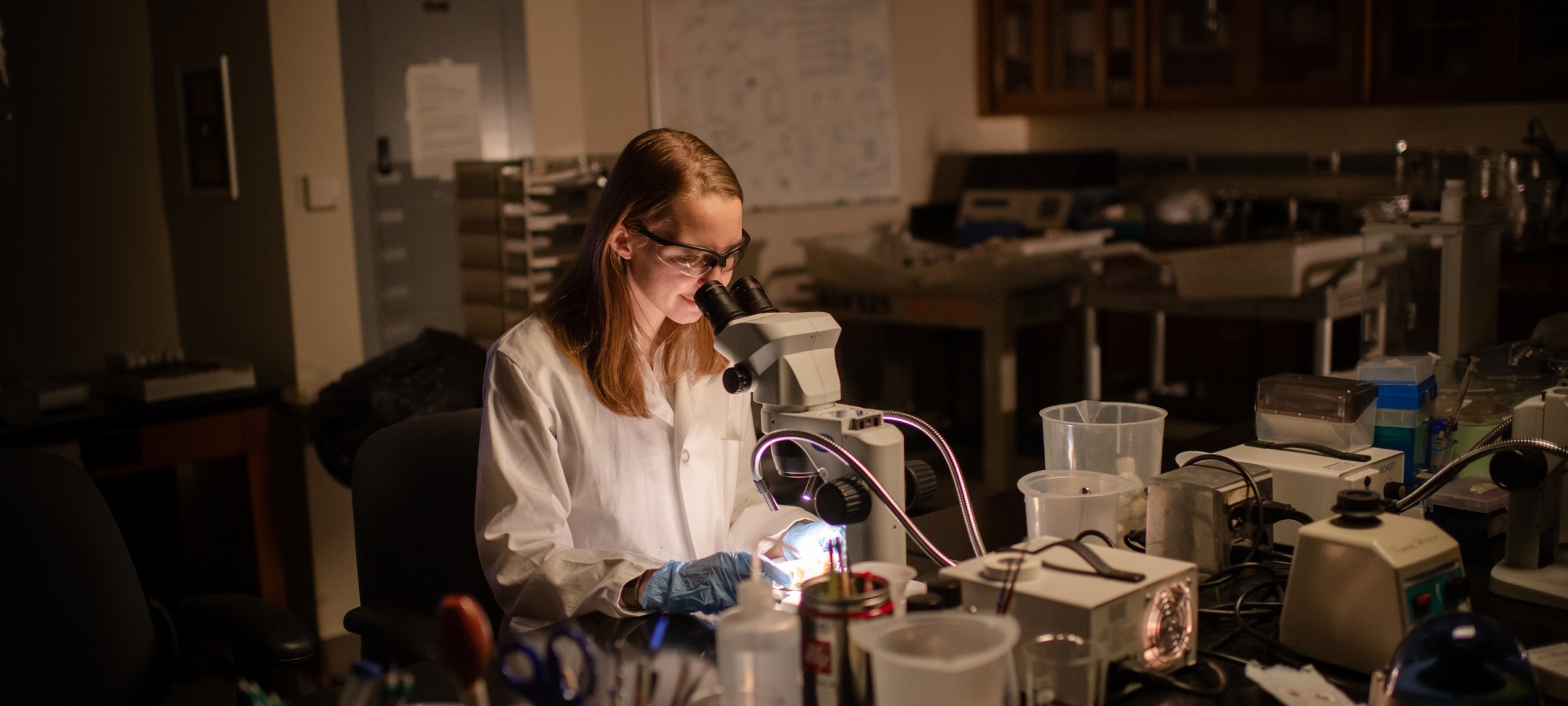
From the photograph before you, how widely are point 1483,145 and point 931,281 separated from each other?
2.00 meters

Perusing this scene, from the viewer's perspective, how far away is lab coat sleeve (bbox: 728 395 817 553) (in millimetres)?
1601

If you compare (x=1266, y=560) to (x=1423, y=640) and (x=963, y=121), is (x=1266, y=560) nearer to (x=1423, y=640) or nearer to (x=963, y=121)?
(x=1423, y=640)

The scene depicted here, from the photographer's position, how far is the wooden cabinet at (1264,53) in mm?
3828

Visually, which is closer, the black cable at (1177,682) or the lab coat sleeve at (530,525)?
the black cable at (1177,682)

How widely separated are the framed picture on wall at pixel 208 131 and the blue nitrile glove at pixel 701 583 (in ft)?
7.56

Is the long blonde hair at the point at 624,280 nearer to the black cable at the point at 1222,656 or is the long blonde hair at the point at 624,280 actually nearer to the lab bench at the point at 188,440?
the black cable at the point at 1222,656

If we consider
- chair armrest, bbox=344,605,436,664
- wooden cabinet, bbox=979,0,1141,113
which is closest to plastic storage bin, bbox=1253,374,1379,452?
chair armrest, bbox=344,605,436,664

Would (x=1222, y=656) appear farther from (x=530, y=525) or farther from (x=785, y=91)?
(x=785, y=91)

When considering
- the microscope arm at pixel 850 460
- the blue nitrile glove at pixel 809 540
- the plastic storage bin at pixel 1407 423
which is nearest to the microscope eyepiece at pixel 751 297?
the microscope arm at pixel 850 460

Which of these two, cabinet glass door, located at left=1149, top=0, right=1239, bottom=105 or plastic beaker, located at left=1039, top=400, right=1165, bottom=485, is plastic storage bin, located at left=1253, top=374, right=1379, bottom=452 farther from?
cabinet glass door, located at left=1149, top=0, right=1239, bottom=105

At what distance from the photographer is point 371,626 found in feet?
4.99

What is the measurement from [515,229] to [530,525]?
6.05 ft

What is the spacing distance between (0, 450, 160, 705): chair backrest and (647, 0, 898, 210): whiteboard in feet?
8.52

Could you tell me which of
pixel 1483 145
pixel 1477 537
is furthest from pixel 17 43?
pixel 1483 145
